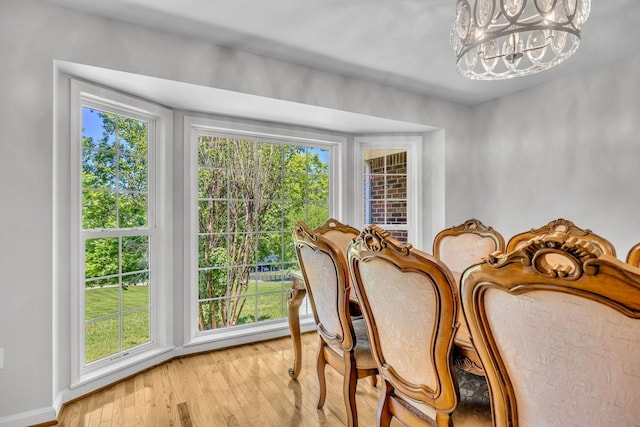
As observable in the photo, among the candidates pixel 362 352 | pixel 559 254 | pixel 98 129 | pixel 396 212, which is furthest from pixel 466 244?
pixel 98 129

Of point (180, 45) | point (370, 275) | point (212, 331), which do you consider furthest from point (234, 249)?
point (370, 275)

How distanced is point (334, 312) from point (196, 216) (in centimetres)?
172

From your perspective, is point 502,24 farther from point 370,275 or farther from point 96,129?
point 96,129

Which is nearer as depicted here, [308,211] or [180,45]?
[180,45]

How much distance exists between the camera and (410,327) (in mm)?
1255

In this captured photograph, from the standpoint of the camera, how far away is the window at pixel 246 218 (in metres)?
3.04

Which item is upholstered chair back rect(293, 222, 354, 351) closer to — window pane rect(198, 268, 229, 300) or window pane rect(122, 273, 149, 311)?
window pane rect(198, 268, 229, 300)

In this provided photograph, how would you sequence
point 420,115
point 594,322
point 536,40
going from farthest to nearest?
point 420,115
point 536,40
point 594,322

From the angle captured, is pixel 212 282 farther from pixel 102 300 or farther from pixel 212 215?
pixel 102 300

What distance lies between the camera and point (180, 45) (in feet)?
7.43

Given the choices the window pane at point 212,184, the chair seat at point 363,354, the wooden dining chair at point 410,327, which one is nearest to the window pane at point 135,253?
the window pane at point 212,184

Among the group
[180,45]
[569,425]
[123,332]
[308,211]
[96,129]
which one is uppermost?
[180,45]

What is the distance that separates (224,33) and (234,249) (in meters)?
1.82

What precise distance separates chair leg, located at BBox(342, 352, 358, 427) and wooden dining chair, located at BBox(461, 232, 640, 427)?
82cm
